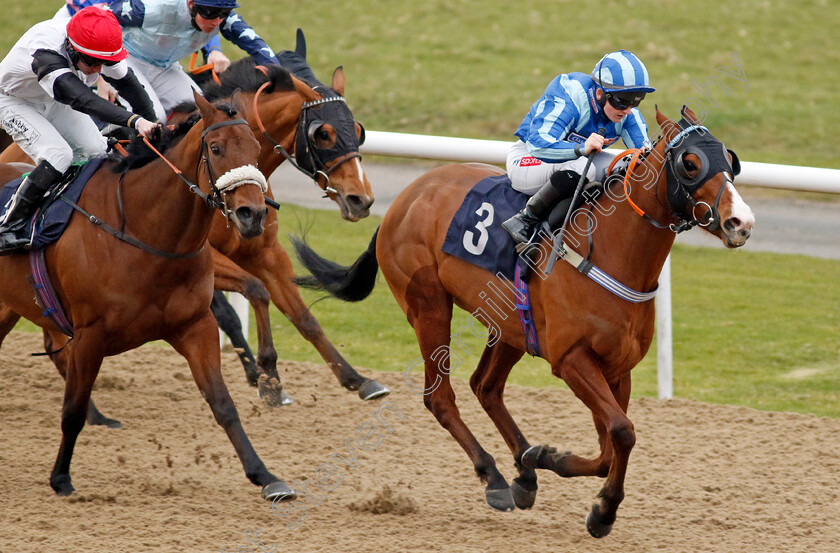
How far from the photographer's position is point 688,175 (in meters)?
4.00

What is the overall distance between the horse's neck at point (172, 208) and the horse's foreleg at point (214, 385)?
369 mm

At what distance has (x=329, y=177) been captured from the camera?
5.08 meters

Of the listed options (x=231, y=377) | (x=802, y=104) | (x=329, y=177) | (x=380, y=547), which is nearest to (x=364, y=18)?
(x=802, y=104)

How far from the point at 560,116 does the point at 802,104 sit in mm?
11885

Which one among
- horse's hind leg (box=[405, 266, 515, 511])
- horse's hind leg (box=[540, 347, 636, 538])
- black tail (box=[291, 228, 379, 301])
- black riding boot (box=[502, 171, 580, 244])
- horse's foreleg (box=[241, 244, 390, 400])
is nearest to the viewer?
horse's hind leg (box=[540, 347, 636, 538])

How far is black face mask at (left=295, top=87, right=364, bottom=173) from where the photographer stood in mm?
5098

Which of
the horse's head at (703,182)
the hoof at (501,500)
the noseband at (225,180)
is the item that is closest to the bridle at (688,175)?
the horse's head at (703,182)

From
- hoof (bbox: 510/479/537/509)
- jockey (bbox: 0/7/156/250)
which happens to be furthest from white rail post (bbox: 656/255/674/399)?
jockey (bbox: 0/7/156/250)

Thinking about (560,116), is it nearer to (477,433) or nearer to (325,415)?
(477,433)

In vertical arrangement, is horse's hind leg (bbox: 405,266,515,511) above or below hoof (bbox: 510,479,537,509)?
above

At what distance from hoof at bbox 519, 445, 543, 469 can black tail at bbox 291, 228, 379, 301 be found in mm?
1364

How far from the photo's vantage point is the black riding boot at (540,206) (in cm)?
456

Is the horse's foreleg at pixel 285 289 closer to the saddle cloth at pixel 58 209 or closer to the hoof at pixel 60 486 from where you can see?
the saddle cloth at pixel 58 209

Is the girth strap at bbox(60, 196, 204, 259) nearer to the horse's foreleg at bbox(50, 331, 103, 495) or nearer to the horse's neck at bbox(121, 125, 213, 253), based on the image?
the horse's neck at bbox(121, 125, 213, 253)
